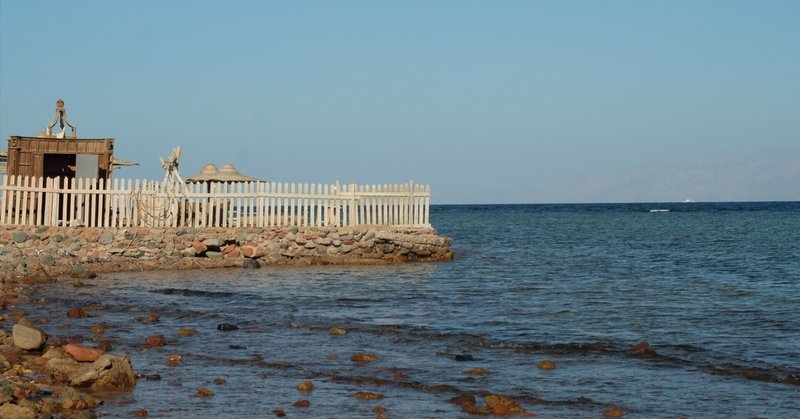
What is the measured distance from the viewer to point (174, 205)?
22.8 m

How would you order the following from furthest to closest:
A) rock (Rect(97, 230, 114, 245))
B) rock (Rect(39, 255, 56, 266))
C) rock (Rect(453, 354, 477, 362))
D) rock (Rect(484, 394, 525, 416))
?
1. rock (Rect(97, 230, 114, 245))
2. rock (Rect(39, 255, 56, 266))
3. rock (Rect(453, 354, 477, 362))
4. rock (Rect(484, 394, 525, 416))

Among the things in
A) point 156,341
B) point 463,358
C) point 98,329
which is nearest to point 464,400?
point 463,358

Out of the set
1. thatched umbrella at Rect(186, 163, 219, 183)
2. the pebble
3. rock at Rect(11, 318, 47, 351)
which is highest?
thatched umbrella at Rect(186, 163, 219, 183)

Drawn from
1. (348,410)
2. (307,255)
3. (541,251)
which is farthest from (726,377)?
(541,251)

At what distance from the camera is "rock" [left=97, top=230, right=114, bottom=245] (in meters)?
21.8

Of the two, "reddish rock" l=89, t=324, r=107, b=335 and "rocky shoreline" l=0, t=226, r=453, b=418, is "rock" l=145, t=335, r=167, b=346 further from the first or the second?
"reddish rock" l=89, t=324, r=107, b=335

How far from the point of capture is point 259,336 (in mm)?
13023

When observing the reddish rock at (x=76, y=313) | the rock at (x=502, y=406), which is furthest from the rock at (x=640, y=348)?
the reddish rock at (x=76, y=313)

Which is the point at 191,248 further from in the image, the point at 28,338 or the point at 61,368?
the point at 61,368

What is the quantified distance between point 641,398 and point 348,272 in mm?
13430

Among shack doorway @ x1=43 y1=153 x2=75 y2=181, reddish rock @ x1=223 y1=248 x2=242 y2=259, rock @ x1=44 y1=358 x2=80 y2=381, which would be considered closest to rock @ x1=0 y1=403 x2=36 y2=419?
rock @ x1=44 y1=358 x2=80 y2=381

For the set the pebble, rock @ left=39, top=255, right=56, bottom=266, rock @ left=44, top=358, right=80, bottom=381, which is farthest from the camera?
rock @ left=39, top=255, right=56, bottom=266

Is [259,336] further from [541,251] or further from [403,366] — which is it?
[541,251]

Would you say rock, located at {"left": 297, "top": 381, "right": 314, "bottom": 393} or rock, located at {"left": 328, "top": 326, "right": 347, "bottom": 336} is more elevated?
rock, located at {"left": 328, "top": 326, "right": 347, "bottom": 336}
